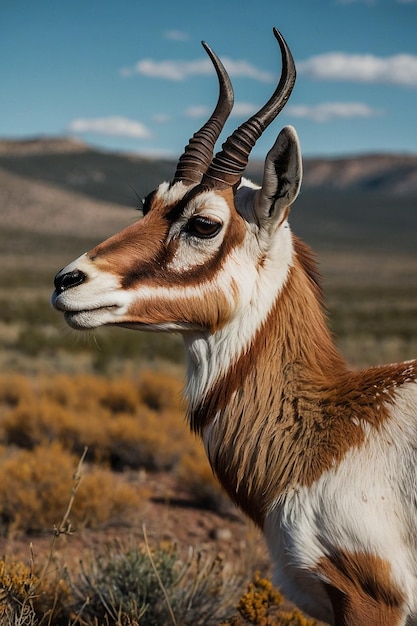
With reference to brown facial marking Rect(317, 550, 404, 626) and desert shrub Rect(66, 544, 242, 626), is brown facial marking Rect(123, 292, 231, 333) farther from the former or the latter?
desert shrub Rect(66, 544, 242, 626)

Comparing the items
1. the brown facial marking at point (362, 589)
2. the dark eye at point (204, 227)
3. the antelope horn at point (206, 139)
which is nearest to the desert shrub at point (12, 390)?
the antelope horn at point (206, 139)

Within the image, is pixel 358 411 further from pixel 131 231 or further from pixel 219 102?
pixel 219 102

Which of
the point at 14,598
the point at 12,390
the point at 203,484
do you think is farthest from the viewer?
the point at 12,390

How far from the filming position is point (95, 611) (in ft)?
15.7

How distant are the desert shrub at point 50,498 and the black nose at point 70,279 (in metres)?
3.80

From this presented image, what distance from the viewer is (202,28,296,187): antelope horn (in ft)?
11.8

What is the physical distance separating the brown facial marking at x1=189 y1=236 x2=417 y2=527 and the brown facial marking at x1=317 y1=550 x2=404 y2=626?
16.4 inches

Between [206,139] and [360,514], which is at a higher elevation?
[206,139]

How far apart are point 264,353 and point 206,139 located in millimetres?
1261

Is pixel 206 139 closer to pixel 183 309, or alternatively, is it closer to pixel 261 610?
pixel 183 309

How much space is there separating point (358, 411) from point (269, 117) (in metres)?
1.54

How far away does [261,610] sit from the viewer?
4.30 metres

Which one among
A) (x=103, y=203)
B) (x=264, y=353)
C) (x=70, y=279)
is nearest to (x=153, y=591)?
(x=264, y=353)

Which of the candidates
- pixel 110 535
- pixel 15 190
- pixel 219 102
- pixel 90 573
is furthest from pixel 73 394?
pixel 15 190
